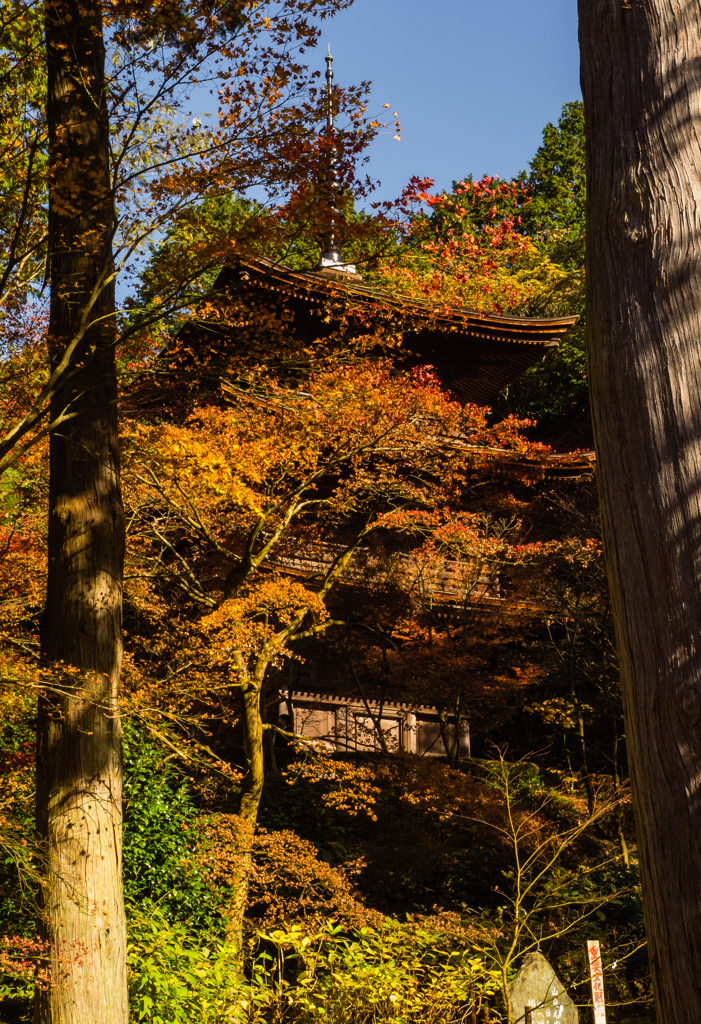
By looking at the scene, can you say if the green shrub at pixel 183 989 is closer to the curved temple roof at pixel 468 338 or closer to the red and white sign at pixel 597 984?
the red and white sign at pixel 597 984

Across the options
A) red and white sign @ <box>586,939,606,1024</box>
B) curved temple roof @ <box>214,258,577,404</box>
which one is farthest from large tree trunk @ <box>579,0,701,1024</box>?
curved temple roof @ <box>214,258,577,404</box>

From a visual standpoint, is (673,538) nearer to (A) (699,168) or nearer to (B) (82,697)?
(A) (699,168)

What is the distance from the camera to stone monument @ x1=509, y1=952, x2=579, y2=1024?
5152 millimetres

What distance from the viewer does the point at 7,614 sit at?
20.0 ft

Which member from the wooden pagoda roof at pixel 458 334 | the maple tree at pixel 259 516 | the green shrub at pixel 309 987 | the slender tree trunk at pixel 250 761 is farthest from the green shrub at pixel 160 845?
the wooden pagoda roof at pixel 458 334

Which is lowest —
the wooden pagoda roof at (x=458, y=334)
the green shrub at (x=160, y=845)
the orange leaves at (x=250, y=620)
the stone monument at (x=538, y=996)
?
the stone monument at (x=538, y=996)

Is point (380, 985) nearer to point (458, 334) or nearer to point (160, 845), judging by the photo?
point (160, 845)

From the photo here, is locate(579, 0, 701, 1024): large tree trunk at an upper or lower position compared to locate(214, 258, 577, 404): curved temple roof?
lower

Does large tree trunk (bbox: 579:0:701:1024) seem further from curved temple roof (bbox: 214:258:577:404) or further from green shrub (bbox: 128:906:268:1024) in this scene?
curved temple roof (bbox: 214:258:577:404)

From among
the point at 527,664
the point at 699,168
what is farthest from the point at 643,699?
the point at 527,664

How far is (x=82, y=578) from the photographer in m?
4.24

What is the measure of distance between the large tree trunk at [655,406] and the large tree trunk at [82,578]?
3114 mm

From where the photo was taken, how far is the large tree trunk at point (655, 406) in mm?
1188

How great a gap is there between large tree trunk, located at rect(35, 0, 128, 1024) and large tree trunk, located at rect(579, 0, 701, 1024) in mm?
3114
